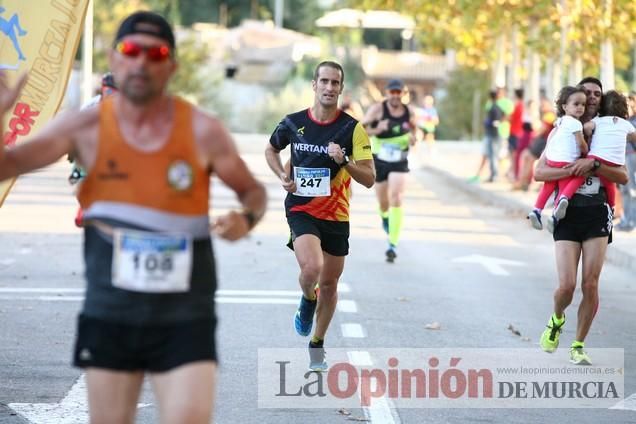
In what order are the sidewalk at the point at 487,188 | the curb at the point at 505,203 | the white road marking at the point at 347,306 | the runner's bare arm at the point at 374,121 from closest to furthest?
the white road marking at the point at 347,306
the runner's bare arm at the point at 374,121
the curb at the point at 505,203
the sidewalk at the point at 487,188

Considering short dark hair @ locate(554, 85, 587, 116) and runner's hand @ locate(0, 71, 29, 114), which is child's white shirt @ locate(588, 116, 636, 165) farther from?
runner's hand @ locate(0, 71, 29, 114)

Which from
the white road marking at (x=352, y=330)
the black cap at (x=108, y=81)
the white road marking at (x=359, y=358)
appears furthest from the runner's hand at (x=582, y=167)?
the black cap at (x=108, y=81)

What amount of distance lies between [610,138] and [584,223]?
619 mm

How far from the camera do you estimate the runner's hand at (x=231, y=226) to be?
18.5 feet

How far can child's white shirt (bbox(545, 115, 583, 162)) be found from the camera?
1052 cm

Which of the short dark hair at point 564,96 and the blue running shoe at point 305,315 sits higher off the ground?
the short dark hair at point 564,96

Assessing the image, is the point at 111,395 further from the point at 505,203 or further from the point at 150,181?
the point at 505,203

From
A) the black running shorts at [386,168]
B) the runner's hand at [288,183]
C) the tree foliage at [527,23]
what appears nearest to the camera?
the runner's hand at [288,183]

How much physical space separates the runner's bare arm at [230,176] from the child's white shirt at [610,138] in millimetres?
5316

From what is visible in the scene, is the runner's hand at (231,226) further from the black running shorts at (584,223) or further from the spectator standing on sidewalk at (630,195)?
the spectator standing on sidewalk at (630,195)

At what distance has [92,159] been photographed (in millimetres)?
5492

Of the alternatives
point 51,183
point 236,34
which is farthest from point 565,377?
point 236,34

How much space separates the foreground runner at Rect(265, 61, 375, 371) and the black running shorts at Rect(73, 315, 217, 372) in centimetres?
439

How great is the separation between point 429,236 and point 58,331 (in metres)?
10.4
